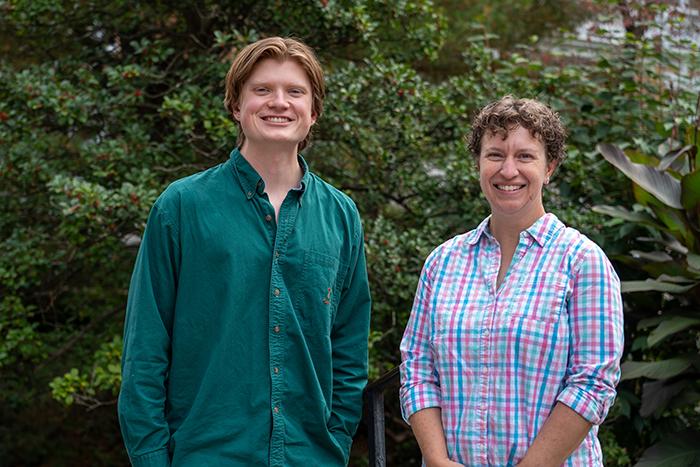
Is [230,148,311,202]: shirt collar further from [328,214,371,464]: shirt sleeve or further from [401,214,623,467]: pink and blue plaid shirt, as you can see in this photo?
[401,214,623,467]: pink and blue plaid shirt

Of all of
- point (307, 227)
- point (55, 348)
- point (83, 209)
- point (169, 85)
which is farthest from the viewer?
point (55, 348)

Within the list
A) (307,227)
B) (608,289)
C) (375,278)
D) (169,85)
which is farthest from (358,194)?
(608,289)

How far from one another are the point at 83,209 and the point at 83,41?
1486 millimetres

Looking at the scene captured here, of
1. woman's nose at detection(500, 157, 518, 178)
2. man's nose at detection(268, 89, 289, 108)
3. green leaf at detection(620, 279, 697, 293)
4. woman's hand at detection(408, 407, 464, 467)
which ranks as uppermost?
man's nose at detection(268, 89, 289, 108)

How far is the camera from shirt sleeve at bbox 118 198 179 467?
7.08 ft

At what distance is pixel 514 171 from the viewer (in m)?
2.18

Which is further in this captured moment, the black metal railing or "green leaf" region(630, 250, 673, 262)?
"green leaf" region(630, 250, 673, 262)

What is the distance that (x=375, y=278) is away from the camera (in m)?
4.39

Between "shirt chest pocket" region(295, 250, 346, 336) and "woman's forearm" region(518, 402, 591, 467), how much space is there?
Result: 608 millimetres

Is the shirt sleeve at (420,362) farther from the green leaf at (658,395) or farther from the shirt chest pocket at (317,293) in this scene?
the green leaf at (658,395)

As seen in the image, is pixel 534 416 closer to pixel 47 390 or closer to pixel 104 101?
pixel 104 101

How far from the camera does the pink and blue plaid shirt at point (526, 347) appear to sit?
6.82 feet

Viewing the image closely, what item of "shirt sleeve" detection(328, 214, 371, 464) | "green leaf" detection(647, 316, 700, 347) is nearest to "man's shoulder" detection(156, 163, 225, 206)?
"shirt sleeve" detection(328, 214, 371, 464)

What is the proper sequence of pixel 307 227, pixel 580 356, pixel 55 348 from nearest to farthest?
pixel 580 356 < pixel 307 227 < pixel 55 348
